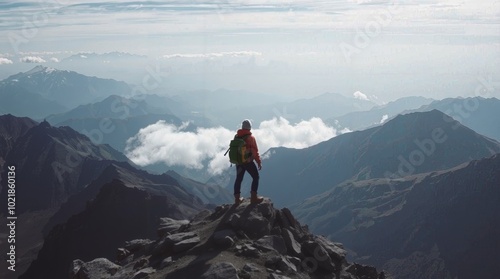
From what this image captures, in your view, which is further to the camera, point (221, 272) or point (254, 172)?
point (254, 172)

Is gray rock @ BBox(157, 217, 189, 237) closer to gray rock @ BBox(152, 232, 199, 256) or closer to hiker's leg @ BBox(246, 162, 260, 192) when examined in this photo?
gray rock @ BBox(152, 232, 199, 256)

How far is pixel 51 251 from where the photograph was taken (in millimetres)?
124875

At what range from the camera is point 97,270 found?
105 ft

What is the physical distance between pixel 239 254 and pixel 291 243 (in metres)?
4.33

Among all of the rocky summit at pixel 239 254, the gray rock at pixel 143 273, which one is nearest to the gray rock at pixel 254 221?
the rocky summit at pixel 239 254

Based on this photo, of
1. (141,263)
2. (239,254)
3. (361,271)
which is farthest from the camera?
(361,271)

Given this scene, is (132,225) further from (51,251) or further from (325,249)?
(325,249)

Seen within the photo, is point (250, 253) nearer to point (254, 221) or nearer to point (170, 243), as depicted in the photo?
point (254, 221)

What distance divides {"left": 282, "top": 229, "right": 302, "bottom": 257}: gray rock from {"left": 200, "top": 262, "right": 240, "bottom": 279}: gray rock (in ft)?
19.3

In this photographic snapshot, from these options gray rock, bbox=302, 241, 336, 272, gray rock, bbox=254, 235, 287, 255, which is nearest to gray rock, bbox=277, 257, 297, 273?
gray rock, bbox=254, 235, 287, 255

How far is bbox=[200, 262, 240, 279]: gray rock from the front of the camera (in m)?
24.6

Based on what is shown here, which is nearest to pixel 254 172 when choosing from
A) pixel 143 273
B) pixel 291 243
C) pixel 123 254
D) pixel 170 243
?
pixel 291 243

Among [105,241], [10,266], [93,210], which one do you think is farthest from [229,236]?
[10,266]

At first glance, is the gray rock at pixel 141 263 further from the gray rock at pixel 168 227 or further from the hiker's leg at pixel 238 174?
the hiker's leg at pixel 238 174
